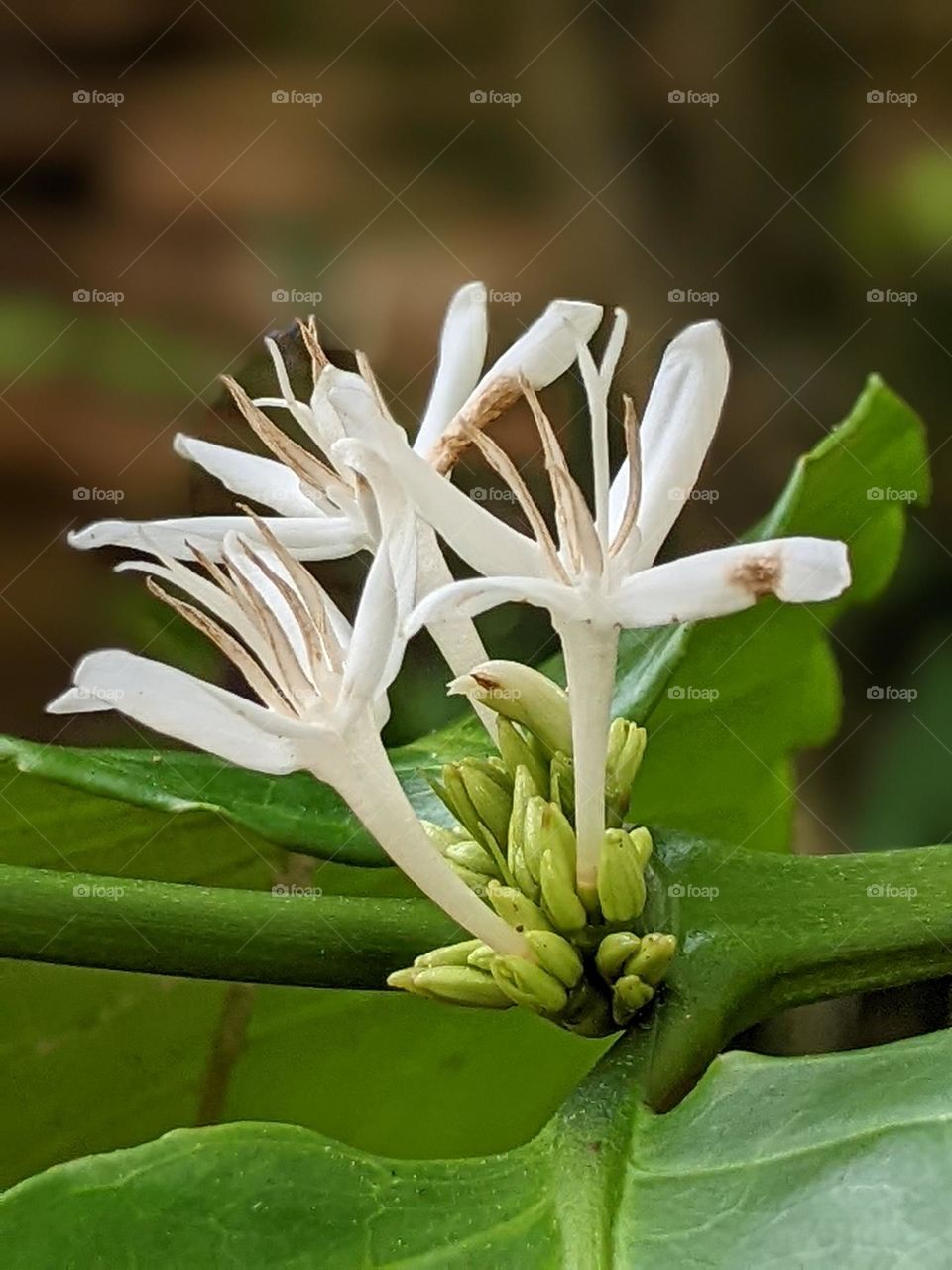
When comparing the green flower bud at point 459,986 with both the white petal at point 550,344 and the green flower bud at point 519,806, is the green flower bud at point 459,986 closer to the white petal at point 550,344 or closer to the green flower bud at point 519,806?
the green flower bud at point 519,806

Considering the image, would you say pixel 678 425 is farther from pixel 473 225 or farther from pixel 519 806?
pixel 473 225

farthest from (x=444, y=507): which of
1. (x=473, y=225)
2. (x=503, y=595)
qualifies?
(x=473, y=225)

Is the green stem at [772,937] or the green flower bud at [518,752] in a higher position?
the green flower bud at [518,752]

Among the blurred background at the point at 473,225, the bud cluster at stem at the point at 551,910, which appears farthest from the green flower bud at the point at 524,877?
the blurred background at the point at 473,225

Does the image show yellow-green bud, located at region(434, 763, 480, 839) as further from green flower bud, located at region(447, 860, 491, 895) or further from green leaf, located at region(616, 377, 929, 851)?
green leaf, located at region(616, 377, 929, 851)

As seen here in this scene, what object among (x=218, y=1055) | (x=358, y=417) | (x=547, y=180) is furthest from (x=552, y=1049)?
(x=547, y=180)
